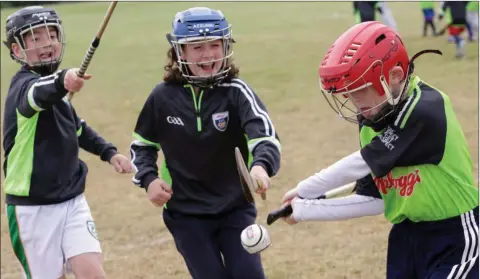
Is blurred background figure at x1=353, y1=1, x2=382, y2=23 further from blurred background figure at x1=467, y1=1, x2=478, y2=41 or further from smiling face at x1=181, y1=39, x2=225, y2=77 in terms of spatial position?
smiling face at x1=181, y1=39, x2=225, y2=77

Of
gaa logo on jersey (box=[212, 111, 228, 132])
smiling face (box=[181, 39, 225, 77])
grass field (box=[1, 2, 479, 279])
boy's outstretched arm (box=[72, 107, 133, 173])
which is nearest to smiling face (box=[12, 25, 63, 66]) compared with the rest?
boy's outstretched arm (box=[72, 107, 133, 173])

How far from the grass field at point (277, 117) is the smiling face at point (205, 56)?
2.15 metres

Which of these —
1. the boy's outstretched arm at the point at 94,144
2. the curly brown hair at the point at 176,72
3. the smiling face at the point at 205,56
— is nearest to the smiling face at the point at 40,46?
the boy's outstretched arm at the point at 94,144

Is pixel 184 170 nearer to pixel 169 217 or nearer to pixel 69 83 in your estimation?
pixel 169 217

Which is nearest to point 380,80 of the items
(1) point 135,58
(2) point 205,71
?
(2) point 205,71

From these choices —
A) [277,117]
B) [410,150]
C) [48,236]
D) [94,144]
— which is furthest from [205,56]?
[277,117]

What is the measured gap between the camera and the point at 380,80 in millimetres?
3244

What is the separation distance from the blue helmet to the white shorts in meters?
1.28

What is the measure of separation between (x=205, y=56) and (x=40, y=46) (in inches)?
48.7

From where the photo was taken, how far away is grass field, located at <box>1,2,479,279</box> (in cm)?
612

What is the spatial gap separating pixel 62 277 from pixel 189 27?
6.15 feet

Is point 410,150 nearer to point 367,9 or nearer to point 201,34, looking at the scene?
point 201,34

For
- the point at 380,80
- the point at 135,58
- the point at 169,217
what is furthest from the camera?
the point at 135,58

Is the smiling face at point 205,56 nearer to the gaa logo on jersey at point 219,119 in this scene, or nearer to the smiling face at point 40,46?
the gaa logo on jersey at point 219,119
